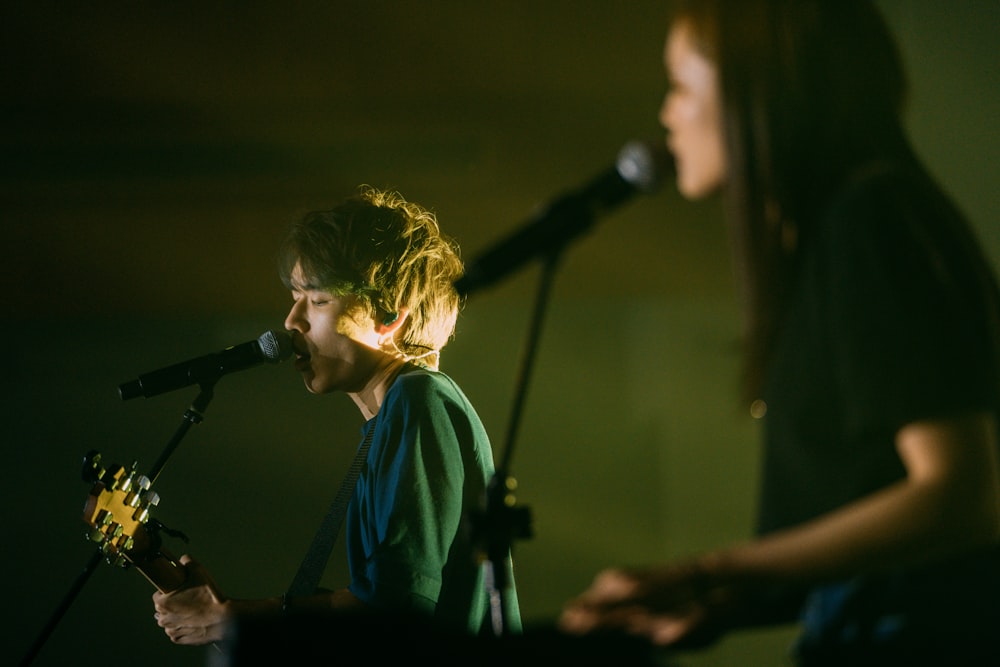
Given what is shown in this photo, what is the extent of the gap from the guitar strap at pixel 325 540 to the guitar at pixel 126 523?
0.27m

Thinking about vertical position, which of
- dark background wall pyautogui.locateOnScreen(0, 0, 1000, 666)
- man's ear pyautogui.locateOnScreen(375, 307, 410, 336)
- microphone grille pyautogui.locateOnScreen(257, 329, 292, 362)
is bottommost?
microphone grille pyautogui.locateOnScreen(257, 329, 292, 362)

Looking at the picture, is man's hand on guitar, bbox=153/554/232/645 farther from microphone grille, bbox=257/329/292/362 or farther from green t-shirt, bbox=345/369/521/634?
microphone grille, bbox=257/329/292/362

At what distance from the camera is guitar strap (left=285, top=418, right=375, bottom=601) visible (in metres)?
2.02

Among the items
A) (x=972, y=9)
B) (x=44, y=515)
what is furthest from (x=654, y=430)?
(x=44, y=515)

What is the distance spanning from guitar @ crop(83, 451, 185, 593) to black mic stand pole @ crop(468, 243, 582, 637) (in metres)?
A: 1.16

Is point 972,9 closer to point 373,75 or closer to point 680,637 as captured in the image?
point 373,75

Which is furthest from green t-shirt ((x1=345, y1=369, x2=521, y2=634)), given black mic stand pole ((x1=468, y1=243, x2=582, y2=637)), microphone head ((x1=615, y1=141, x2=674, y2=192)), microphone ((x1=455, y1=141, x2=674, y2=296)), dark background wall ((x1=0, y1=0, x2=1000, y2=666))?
dark background wall ((x1=0, y1=0, x2=1000, y2=666))

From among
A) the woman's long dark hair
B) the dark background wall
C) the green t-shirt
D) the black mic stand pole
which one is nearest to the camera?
the woman's long dark hair

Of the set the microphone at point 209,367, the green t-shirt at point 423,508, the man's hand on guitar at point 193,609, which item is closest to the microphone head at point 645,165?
the green t-shirt at point 423,508

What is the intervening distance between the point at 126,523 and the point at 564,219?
139 cm

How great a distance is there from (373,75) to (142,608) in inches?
94.0

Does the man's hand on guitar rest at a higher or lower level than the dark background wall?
lower

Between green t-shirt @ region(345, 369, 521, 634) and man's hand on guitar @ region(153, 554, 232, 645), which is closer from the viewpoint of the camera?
green t-shirt @ region(345, 369, 521, 634)

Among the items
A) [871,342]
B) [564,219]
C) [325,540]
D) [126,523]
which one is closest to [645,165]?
[564,219]
